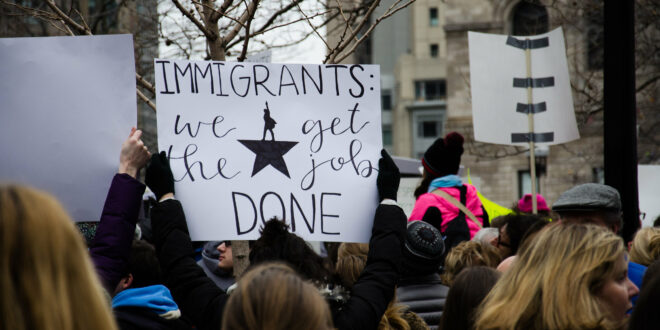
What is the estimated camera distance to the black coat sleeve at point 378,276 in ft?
10.2

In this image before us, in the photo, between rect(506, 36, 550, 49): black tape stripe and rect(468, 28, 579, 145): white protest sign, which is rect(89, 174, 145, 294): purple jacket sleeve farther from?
rect(506, 36, 550, 49): black tape stripe

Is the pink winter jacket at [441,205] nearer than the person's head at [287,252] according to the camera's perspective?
No

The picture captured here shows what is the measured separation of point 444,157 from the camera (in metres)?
6.29

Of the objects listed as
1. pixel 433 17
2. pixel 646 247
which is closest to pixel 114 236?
pixel 646 247

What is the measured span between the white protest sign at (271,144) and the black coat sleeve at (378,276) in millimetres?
344

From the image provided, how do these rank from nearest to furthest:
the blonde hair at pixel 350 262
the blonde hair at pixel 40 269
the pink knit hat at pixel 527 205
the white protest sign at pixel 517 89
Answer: the blonde hair at pixel 40 269, the blonde hair at pixel 350 262, the white protest sign at pixel 517 89, the pink knit hat at pixel 527 205

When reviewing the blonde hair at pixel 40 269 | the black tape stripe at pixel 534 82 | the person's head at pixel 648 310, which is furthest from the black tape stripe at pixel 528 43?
the blonde hair at pixel 40 269

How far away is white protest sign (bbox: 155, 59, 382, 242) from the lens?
3.78m

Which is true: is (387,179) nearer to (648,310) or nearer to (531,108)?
(648,310)

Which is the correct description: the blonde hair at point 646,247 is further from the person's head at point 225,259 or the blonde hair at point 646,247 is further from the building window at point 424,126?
the building window at point 424,126

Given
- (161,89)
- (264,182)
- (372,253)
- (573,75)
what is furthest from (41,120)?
(573,75)

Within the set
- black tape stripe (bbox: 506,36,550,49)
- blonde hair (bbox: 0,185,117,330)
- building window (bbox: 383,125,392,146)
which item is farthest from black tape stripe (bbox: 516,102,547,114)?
building window (bbox: 383,125,392,146)

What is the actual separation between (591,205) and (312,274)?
5.76ft

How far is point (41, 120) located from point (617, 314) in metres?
2.54
